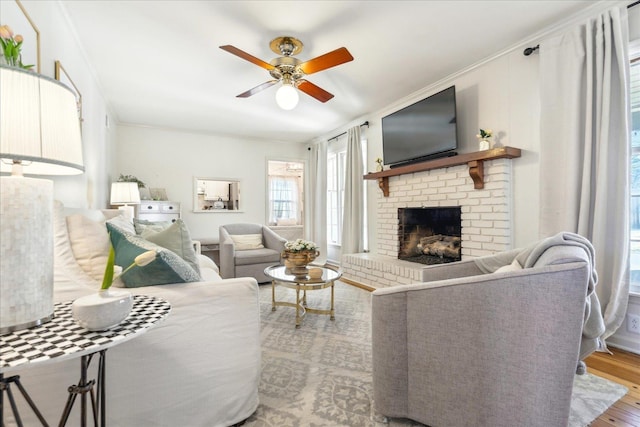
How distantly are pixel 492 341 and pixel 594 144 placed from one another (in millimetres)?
2035

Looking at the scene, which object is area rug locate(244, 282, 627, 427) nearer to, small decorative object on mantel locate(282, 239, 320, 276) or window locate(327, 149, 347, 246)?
small decorative object on mantel locate(282, 239, 320, 276)

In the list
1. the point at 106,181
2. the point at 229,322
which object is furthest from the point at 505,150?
the point at 106,181

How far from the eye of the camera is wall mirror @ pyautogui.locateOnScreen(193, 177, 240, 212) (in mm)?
5875

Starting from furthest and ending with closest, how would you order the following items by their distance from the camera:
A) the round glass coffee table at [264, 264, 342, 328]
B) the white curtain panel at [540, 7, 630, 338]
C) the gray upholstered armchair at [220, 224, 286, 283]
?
the gray upholstered armchair at [220, 224, 286, 283] < the round glass coffee table at [264, 264, 342, 328] < the white curtain panel at [540, 7, 630, 338]

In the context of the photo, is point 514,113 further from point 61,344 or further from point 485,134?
point 61,344

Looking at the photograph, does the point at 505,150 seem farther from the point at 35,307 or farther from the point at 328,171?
the point at 328,171

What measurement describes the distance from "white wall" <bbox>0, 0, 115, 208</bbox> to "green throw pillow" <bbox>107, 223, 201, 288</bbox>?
1063 millimetres

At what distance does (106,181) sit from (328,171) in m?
3.68

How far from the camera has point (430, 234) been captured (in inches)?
152

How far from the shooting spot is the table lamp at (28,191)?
76 cm

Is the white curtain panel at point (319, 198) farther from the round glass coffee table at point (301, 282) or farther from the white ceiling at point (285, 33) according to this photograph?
the round glass coffee table at point (301, 282)

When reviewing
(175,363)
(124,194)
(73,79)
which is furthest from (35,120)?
(124,194)

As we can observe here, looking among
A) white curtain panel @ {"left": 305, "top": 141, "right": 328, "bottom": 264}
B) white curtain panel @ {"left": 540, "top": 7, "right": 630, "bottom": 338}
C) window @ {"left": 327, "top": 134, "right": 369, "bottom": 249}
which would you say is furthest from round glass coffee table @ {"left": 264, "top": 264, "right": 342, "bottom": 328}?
white curtain panel @ {"left": 305, "top": 141, "right": 328, "bottom": 264}

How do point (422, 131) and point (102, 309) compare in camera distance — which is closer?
point (102, 309)
